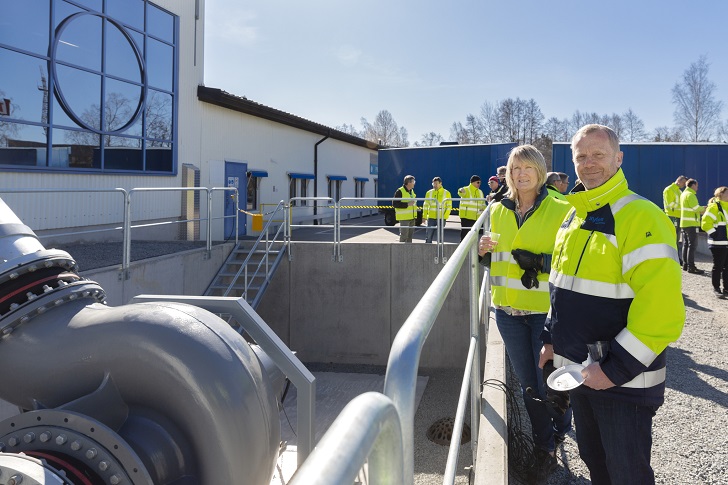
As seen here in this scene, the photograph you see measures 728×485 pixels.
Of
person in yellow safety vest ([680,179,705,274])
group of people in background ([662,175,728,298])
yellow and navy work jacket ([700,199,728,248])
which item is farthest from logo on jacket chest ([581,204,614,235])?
person in yellow safety vest ([680,179,705,274])

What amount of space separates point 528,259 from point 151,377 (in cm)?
234

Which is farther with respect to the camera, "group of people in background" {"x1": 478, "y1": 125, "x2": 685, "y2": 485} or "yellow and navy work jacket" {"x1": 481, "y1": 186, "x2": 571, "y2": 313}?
"yellow and navy work jacket" {"x1": 481, "y1": 186, "x2": 571, "y2": 313}

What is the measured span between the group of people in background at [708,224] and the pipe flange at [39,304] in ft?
26.0

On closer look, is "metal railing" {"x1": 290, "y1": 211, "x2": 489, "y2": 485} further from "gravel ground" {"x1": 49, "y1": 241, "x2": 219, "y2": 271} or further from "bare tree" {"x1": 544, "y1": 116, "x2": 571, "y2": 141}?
"bare tree" {"x1": 544, "y1": 116, "x2": 571, "y2": 141}

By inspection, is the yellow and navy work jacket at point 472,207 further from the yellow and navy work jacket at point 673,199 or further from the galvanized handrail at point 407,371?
the galvanized handrail at point 407,371

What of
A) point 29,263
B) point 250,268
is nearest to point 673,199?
point 250,268

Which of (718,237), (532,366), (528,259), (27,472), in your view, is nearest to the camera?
(27,472)

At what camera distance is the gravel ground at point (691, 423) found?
3.67m

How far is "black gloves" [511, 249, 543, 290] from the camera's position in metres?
3.63

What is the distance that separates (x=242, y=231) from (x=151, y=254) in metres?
7.09

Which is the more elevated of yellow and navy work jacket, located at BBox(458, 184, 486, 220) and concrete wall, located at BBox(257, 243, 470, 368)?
yellow and navy work jacket, located at BBox(458, 184, 486, 220)

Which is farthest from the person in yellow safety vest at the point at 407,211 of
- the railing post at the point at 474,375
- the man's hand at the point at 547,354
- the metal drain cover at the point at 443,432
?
the man's hand at the point at 547,354

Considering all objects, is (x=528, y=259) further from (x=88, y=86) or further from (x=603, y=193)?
(x=88, y=86)

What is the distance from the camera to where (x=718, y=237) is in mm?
10305
